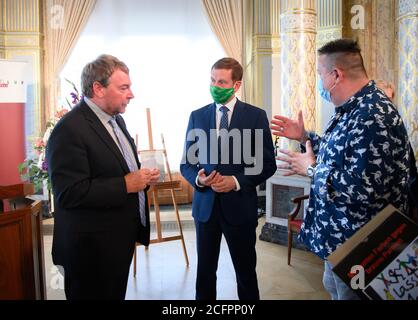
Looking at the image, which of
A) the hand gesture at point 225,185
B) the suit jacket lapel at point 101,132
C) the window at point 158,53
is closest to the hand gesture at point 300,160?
the hand gesture at point 225,185

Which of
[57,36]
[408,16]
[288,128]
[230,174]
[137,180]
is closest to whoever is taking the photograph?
[137,180]

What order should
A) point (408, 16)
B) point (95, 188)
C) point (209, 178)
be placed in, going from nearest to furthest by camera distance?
point (95, 188), point (209, 178), point (408, 16)

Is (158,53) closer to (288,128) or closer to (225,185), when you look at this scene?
(225,185)

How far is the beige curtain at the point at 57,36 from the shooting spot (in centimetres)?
695

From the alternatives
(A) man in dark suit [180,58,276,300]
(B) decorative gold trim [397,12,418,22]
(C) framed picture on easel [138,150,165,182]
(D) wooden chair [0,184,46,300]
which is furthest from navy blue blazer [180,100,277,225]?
(B) decorative gold trim [397,12,418,22]

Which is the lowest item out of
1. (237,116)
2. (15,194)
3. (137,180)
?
(15,194)

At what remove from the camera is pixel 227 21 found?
24.0 ft

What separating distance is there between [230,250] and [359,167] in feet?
3.74

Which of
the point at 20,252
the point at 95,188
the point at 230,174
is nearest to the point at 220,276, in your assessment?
the point at 230,174

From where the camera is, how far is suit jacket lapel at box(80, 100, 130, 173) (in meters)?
1.96

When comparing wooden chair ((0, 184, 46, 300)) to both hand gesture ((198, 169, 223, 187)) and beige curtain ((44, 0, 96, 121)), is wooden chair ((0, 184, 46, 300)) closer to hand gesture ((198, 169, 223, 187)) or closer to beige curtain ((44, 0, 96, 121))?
hand gesture ((198, 169, 223, 187))

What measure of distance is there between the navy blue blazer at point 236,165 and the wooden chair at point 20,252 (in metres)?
0.94

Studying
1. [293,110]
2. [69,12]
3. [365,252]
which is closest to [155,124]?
[69,12]

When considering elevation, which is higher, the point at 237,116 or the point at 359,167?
the point at 237,116
